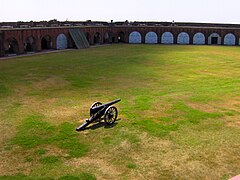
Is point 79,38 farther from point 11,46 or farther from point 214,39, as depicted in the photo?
point 214,39

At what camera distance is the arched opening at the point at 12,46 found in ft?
118

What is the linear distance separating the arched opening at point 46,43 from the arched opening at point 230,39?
99.9 ft

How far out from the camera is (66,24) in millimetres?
46625

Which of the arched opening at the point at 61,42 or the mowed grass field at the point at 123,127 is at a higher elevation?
the arched opening at the point at 61,42

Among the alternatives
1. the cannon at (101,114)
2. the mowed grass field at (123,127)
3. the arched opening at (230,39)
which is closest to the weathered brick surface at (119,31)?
the arched opening at (230,39)

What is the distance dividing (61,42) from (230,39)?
29.5 meters

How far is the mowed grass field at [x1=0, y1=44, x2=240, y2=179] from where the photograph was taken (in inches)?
385

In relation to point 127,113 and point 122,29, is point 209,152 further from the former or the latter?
point 122,29

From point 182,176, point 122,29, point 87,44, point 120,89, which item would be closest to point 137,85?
point 120,89

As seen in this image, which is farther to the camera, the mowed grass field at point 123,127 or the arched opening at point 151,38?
the arched opening at point 151,38

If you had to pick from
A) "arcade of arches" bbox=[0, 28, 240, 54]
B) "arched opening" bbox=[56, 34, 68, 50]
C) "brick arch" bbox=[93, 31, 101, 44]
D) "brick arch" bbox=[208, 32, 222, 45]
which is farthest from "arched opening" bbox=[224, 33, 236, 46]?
"arched opening" bbox=[56, 34, 68, 50]

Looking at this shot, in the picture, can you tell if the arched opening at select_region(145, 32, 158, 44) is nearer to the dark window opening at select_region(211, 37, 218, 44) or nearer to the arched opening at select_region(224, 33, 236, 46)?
the dark window opening at select_region(211, 37, 218, 44)

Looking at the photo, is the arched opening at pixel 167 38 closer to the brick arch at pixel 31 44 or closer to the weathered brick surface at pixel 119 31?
the weathered brick surface at pixel 119 31

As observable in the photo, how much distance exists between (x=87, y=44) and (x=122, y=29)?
11.3 meters
